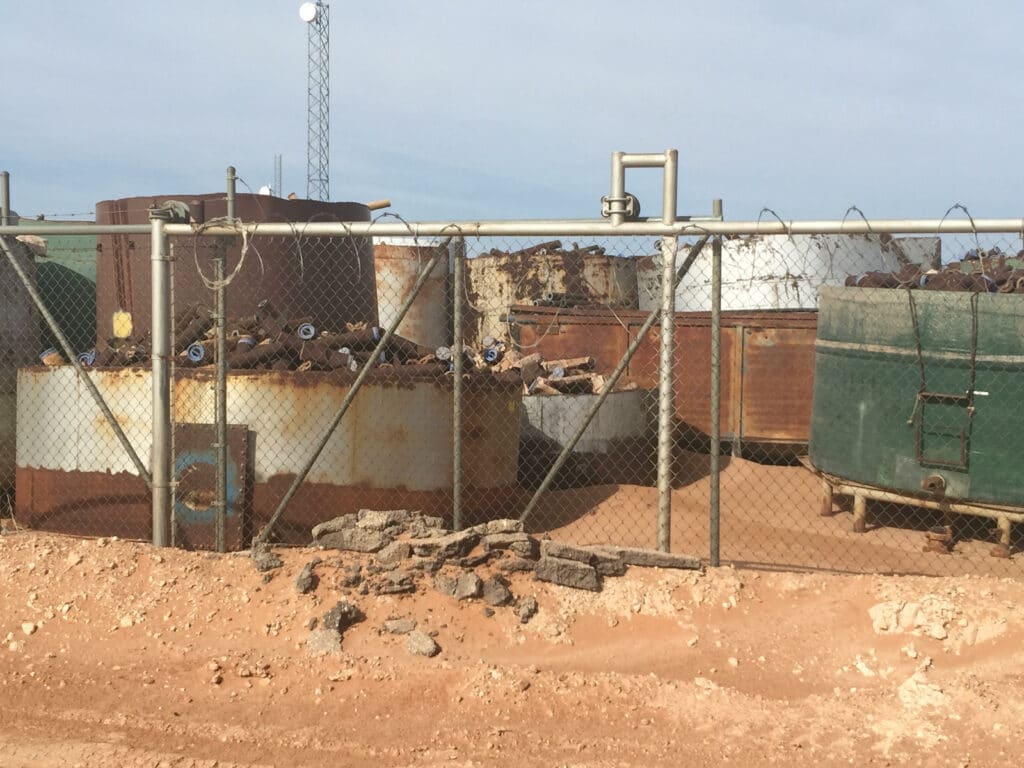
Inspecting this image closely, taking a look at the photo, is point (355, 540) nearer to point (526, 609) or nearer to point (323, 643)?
point (323, 643)

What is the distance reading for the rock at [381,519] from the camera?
5461 mm

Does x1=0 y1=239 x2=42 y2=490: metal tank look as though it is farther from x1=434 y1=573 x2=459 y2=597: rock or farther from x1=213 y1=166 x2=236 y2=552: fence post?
x1=434 y1=573 x2=459 y2=597: rock

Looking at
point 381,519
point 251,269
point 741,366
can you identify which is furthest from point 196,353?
point 741,366

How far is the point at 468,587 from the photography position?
4969 millimetres

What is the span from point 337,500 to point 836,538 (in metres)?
3.88

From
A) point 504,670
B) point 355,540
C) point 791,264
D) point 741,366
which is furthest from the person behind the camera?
point 791,264

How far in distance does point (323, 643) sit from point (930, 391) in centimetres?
464

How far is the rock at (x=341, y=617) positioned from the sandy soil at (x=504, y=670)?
0.13 ft

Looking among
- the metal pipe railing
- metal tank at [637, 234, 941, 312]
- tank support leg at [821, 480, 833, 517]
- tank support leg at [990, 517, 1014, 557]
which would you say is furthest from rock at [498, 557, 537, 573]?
metal tank at [637, 234, 941, 312]

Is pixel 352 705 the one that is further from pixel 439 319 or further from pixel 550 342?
pixel 439 319

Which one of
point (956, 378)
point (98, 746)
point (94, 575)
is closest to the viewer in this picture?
point (98, 746)

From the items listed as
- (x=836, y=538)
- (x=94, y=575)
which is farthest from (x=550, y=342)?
(x=94, y=575)

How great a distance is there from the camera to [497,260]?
14.9 metres

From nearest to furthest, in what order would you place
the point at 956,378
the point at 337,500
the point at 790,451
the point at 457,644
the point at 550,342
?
the point at 457,644 → the point at 337,500 → the point at 956,378 → the point at 790,451 → the point at 550,342
